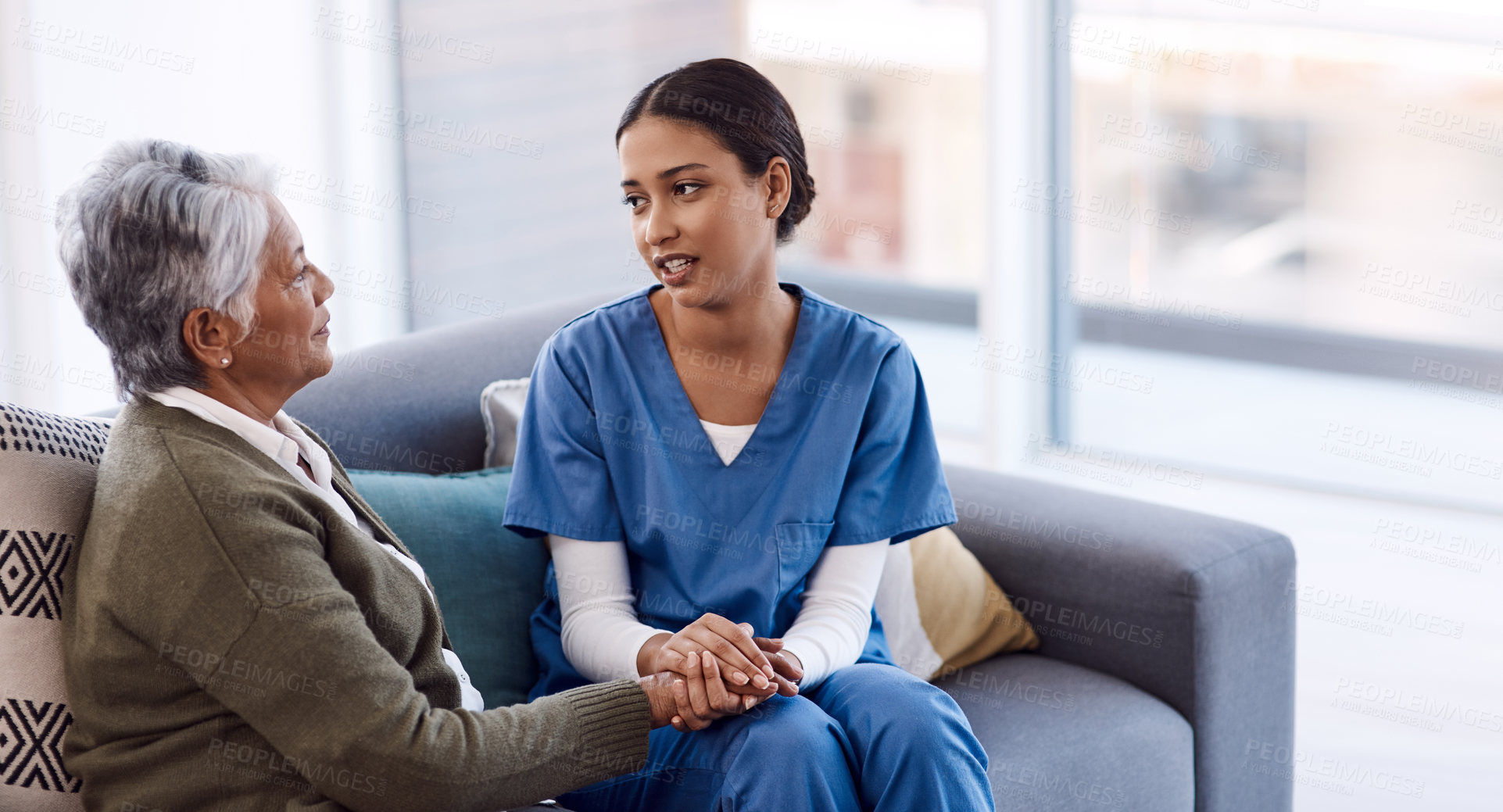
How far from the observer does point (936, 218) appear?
448 centimetres

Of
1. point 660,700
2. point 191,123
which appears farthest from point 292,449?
point 191,123

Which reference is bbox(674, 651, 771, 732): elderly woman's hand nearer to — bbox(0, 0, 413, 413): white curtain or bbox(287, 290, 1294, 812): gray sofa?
bbox(287, 290, 1294, 812): gray sofa

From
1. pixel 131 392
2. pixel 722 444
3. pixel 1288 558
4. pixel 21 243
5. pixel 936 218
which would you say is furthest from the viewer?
pixel 936 218

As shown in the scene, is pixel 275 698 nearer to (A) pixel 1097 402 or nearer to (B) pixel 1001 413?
(B) pixel 1001 413

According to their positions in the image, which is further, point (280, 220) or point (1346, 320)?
point (1346, 320)

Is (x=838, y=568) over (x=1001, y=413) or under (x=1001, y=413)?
over

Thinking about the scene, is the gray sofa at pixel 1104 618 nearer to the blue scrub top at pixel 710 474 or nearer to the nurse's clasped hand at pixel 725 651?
the blue scrub top at pixel 710 474

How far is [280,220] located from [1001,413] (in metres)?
2.56

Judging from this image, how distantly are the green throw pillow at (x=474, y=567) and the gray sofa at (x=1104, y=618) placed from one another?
0.13 m

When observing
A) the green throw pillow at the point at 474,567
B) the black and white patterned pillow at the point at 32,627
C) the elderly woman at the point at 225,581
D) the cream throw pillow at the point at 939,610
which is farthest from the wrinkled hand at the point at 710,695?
the black and white patterned pillow at the point at 32,627

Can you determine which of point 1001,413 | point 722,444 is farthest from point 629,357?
point 1001,413

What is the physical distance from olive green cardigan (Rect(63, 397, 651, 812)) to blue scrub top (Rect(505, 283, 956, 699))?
361 millimetres

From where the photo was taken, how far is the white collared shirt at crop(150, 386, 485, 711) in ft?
4.07

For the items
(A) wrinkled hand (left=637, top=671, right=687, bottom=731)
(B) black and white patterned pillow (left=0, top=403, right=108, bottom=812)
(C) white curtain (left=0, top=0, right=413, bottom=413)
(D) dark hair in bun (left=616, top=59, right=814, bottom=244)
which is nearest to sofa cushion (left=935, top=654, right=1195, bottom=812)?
(A) wrinkled hand (left=637, top=671, right=687, bottom=731)
